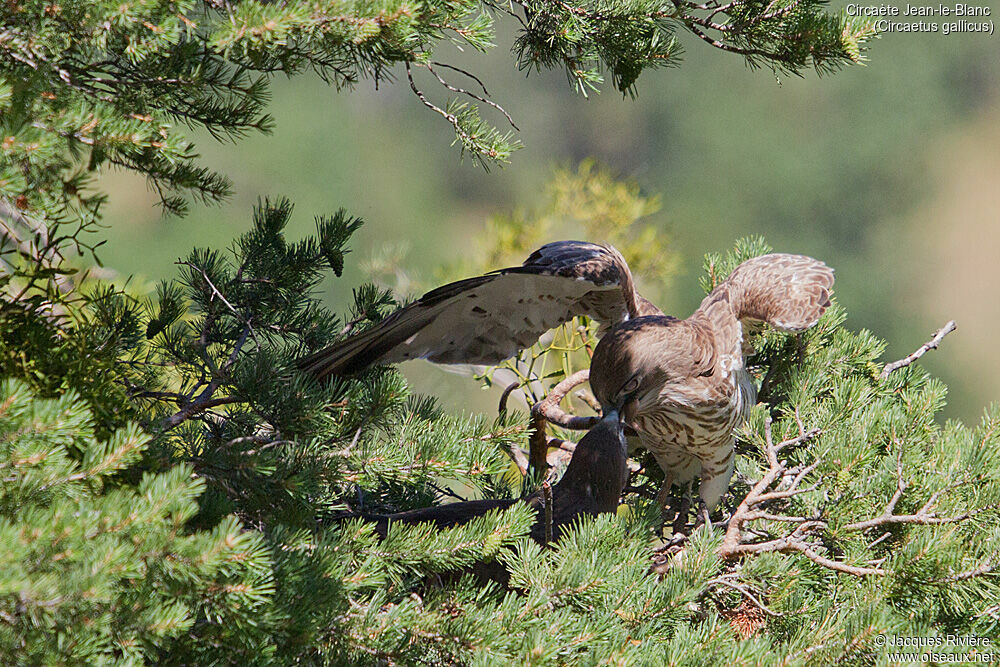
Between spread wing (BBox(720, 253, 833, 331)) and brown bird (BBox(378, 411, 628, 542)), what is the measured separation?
614 millimetres

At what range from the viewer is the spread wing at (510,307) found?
7.53ft

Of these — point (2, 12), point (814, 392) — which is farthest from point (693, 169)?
point (2, 12)

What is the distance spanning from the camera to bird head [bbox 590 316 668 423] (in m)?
2.29

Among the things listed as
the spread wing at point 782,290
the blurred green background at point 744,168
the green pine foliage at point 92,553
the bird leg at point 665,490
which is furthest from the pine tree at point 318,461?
the blurred green background at point 744,168

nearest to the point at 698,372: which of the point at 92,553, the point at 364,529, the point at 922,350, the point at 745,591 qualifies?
the point at 922,350

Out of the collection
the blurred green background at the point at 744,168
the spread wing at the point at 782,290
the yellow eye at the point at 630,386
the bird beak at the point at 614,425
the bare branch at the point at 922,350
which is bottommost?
the bird beak at the point at 614,425

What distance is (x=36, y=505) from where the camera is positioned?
101 centimetres

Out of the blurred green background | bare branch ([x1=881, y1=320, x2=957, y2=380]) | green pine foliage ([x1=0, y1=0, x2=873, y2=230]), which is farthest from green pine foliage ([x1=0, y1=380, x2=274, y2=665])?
the blurred green background

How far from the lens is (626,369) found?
2287 millimetres

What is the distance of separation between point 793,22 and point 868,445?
35.6 inches

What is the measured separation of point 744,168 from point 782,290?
19260mm

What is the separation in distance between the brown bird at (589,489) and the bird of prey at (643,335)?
0.11 meters

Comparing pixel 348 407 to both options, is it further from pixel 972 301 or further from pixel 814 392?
pixel 972 301

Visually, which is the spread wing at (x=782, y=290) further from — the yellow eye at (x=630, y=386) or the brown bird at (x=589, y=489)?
the brown bird at (x=589, y=489)
